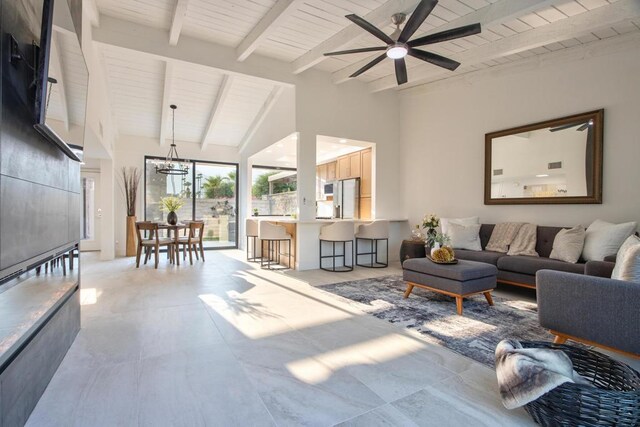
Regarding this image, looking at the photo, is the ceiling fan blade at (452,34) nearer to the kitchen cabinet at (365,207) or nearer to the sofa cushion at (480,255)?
the sofa cushion at (480,255)

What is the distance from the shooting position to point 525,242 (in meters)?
4.35

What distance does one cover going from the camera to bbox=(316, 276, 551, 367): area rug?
2.56 m

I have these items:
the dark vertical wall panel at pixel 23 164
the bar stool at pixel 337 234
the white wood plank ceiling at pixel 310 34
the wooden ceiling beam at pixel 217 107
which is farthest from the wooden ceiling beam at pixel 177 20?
the bar stool at pixel 337 234

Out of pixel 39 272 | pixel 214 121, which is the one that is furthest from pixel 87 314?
pixel 214 121

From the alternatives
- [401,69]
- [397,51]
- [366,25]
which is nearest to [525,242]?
[401,69]

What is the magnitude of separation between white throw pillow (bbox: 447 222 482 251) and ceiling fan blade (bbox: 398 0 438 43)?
297 centimetres

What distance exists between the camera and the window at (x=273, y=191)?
28.6 ft

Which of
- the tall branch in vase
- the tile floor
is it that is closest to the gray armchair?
the tile floor

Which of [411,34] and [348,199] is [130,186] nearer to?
[348,199]

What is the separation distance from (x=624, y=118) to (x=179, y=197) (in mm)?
8425

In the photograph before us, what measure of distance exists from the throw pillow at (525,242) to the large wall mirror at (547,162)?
0.44m

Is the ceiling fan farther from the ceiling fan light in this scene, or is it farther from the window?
the window

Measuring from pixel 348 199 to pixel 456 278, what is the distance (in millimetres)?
4433

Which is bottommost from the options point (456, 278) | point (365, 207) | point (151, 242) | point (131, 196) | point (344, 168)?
point (456, 278)
